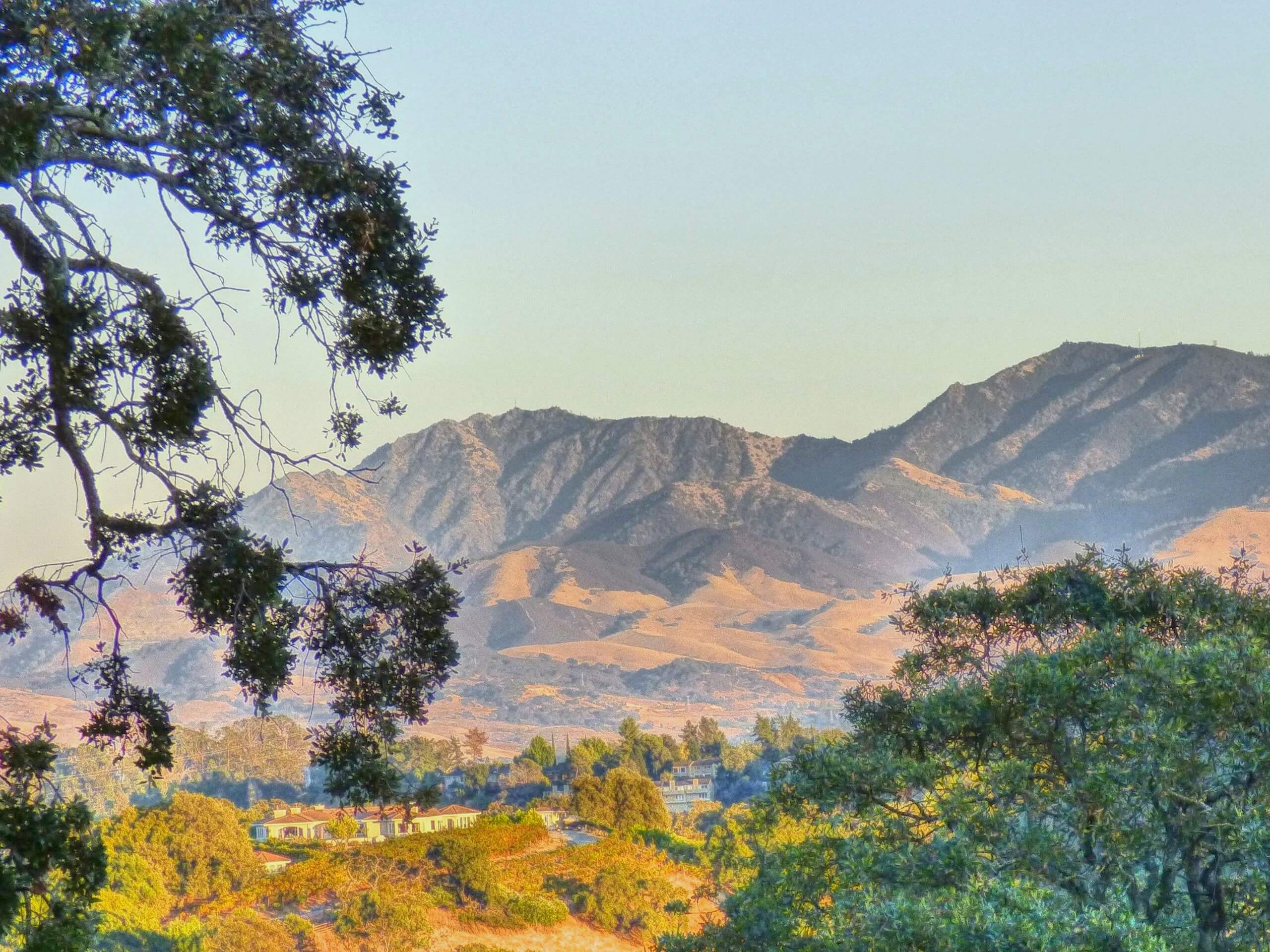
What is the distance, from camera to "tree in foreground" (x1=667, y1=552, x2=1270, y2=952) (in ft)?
29.0

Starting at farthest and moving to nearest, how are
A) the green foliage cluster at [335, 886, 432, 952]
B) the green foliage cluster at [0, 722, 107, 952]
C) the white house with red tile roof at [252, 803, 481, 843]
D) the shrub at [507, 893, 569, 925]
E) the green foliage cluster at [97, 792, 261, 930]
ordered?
the white house with red tile roof at [252, 803, 481, 843] < the green foliage cluster at [97, 792, 261, 930] < the shrub at [507, 893, 569, 925] < the green foliage cluster at [335, 886, 432, 952] < the green foliage cluster at [0, 722, 107, 952]

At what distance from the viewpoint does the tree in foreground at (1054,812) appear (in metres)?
8.85

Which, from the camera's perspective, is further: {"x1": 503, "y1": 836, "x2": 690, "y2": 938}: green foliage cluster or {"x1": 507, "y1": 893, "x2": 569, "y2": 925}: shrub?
{"x1": 503, "y1": 836, "x2": 690, "y2": 938}: green foliage cluster

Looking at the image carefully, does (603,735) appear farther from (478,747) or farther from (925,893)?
(925,893)

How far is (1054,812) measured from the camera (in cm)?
1067

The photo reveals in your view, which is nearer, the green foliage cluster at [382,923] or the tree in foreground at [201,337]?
the tree in foreground at [201,337]

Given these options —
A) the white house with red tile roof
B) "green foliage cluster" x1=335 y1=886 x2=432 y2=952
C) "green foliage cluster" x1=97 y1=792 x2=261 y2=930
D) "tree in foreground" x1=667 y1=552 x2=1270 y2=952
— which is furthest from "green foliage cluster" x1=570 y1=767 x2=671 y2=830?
"tree in foreground" x1=667 y1=552 x2=1270 y2=952

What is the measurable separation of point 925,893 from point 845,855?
50.3 inches

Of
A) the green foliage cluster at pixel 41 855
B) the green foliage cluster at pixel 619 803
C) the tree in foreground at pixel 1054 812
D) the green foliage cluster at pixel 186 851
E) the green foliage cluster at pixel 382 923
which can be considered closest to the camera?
the green foliage cluster at pixel 41 855

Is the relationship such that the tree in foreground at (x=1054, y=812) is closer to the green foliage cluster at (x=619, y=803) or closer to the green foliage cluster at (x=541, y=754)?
the green foliage cluster at (x=619, y=803)

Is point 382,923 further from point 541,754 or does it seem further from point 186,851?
point 541,754

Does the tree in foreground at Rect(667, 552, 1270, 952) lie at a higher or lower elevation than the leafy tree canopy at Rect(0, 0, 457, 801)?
lower

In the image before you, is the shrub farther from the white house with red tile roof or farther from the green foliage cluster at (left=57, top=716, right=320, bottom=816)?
the green foliage cluster at (left=57, top=716, right=320, bottom=816)

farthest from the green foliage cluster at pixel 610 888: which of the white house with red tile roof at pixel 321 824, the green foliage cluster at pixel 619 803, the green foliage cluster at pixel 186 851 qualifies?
the white house with red tile roof at pixel 321 824
